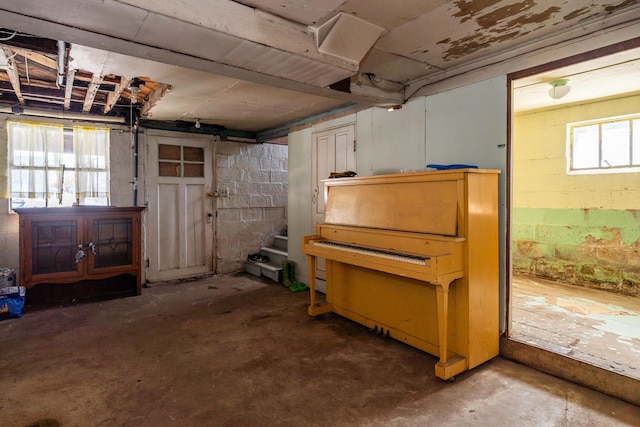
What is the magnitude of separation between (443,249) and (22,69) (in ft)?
13.7

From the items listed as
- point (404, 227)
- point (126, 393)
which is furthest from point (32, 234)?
point (404, 227)

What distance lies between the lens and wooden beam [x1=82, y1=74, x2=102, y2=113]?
3.17 metres

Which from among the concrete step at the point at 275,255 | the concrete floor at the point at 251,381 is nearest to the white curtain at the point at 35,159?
the concrete floor at the point at 251,381

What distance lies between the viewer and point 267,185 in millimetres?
6047

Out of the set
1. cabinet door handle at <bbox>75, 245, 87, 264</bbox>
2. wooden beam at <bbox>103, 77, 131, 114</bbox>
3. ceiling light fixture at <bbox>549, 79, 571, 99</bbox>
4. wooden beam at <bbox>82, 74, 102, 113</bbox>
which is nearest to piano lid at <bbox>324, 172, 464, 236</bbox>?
ceiling light fixture at <bbox>549, 79, 571, 99</bbox>

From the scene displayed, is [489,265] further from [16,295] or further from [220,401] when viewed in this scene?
[16,295]

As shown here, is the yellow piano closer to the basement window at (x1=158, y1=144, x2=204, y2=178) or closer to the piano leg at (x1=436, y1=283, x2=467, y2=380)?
the piano leg at (x1=436, y1=283, x2=467, y2=380)

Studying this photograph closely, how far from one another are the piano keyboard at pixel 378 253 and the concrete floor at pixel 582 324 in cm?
111

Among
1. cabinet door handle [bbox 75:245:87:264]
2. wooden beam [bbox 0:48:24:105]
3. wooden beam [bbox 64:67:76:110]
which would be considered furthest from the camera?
cabinet door handle [bbox 75:245:87:264]

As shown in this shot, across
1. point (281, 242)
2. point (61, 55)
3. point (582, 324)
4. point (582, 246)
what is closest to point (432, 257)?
point (582, 324)

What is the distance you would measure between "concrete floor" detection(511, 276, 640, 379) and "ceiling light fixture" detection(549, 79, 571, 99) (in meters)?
2.24

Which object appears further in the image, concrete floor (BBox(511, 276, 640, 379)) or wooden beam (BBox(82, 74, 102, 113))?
wooden beam (BBox(82, 74, 102, 113))

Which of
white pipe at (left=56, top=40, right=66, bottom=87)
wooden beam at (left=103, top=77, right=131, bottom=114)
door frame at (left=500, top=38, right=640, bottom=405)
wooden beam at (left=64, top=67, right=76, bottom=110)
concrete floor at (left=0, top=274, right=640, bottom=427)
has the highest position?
wooden beam at (left=103, top=77, right=131, bottom=114)

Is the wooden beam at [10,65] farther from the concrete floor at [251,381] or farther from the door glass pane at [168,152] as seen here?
the concrete floor at [251,381]
